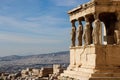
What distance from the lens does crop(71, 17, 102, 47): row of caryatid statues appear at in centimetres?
2102

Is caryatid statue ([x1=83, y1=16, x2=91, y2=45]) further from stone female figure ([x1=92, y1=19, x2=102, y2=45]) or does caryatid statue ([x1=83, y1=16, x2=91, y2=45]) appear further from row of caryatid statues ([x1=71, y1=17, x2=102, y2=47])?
stone female figure ([x1=92, y1=19, x2=102, y2=45])

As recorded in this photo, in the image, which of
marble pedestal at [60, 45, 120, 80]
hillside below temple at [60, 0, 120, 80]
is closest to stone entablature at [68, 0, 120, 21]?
hillside below temple at [60, 0, 120, 80]

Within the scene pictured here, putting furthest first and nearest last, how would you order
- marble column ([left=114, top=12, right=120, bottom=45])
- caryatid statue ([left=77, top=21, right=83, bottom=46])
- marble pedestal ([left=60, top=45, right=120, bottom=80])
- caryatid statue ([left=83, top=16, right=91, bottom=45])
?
1. caryatid statue ([left=77, top=21, right=83, bottom=46])
2. caryatid statue ([left=83, top=16, right=91, bottom=45])
3. marble column ([left=114, top=12, right=120, bottom=45])
4. marble pedestal ([left=60, top=45, right=120, bottom=80])

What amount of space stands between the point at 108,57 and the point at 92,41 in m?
2.02

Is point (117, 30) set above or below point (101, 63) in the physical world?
above

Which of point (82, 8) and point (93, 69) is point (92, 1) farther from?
point (93, 69)

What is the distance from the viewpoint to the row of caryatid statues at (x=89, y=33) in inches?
827

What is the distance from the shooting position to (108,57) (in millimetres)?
20938

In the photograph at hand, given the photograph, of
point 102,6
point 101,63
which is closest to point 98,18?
point 102,6

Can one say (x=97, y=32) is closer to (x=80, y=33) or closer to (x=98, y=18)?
(x=98, y=18)

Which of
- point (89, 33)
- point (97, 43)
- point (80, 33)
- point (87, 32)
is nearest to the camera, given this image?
point (97, 43)

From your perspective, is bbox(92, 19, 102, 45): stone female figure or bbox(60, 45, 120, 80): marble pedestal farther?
bbox(92, 19, 102, 45): stone female figure

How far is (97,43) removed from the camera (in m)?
20.9

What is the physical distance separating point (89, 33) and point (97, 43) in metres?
1.59
